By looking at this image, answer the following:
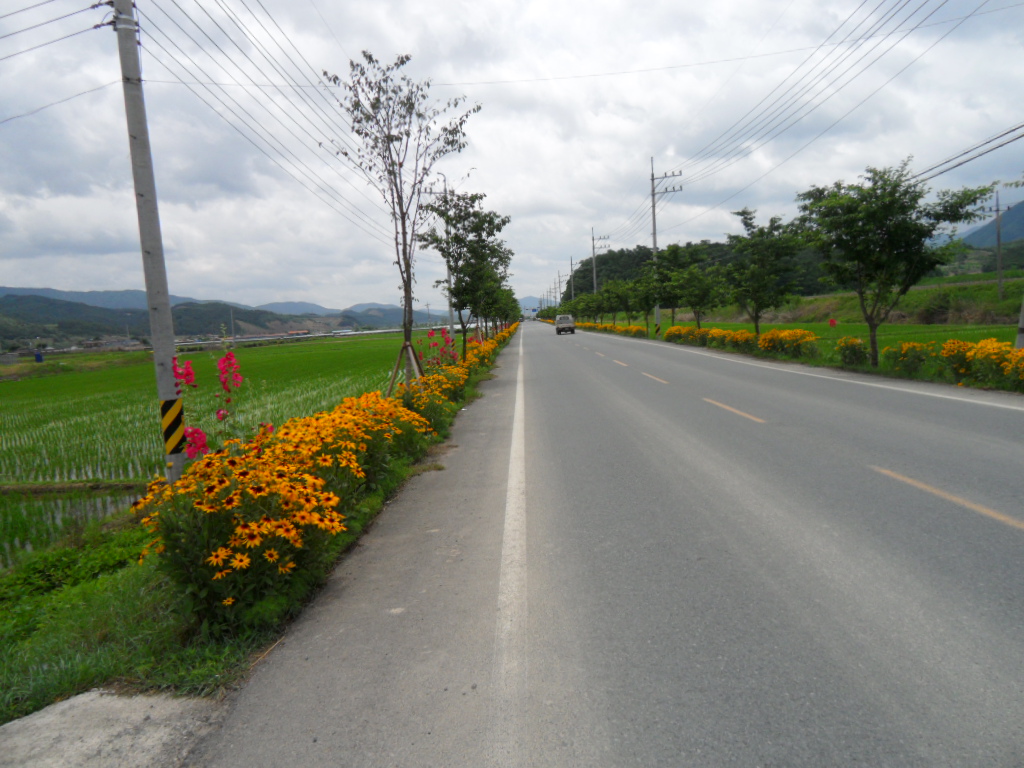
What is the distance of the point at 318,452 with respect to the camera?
5.61 metres

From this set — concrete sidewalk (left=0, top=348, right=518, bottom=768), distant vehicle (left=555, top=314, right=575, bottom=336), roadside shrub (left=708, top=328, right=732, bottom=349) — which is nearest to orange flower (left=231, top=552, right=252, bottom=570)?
concrete sidewalk (left=0, top=348, right=518, bottom=768)

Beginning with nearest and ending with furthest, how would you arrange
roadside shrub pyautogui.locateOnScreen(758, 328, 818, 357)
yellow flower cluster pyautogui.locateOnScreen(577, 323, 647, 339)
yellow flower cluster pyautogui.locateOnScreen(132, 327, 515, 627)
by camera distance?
1. yellow flower cluster pyautogui.locateOnScreen(132, 327, 515, 627)
2. roadside shrub pyautogui.locateOnScreen(758, 328, 818, 357)
3. yellow flower cluster pyautogui.locateOnScreen(577, 323, 647, 339)

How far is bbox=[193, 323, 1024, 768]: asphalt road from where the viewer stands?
2592 millimetres

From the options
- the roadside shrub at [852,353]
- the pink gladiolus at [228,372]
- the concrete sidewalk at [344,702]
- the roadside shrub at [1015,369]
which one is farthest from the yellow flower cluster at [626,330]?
the concrete sidewalk at [344,702]

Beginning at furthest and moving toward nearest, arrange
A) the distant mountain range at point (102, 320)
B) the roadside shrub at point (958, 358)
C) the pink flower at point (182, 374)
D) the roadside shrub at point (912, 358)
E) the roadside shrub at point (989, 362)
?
the distant mountain range at point (102, 320) < the roadside shrub at point (912, 358) < the roadside shrub at point (958, 358) < the roadside shrub at point (989, 362) < the pink flower at point (182, 374)

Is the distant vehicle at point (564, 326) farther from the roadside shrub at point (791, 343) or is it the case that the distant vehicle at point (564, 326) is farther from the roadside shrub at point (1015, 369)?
the roadside shrub at point (1015, 369)

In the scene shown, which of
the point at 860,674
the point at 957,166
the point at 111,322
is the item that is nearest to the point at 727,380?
the point at 957,166

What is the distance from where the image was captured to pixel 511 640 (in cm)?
345

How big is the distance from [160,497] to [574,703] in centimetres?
288

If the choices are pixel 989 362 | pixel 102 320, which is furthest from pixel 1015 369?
pixel 102 320

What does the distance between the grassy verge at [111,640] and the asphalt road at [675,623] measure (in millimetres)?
249

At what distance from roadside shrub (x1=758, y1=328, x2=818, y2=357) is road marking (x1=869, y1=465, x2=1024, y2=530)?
50.6 feet

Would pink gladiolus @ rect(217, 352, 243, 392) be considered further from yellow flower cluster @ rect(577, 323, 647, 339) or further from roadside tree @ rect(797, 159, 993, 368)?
yellow flower cluster @ rect(577, 323, 647, 339)

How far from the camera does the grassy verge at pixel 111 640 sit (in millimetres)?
3252
